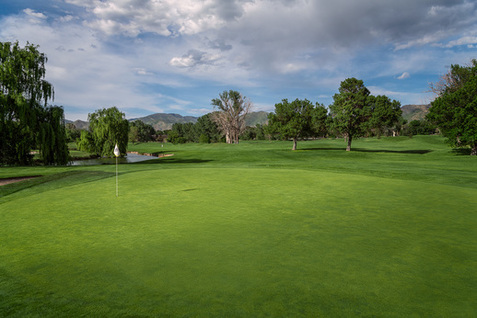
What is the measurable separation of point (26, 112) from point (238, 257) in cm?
2888

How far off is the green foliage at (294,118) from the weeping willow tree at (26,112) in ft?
98.5

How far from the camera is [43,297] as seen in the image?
328 cm

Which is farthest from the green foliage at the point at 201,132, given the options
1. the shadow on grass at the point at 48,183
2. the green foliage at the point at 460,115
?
the shadow on grass at the point at 48,183

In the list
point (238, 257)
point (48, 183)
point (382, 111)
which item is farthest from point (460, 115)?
point (48, 183)

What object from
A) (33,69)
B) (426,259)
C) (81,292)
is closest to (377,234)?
(426,259)

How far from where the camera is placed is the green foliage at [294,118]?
44188 millimetres

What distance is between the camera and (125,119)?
46.8 metres

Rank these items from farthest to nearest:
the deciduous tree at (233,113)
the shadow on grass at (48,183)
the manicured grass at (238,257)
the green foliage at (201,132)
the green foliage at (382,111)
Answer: the green foliage at (201,132) → the deciduous tree at (233,113) → the green foliage at (382,111) → the shadow on grass at (48,183) → the manicured grass at (238,257)

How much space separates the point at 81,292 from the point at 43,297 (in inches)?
16.1

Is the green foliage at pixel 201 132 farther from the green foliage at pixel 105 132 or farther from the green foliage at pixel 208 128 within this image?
the green foliage at pixel 105 132

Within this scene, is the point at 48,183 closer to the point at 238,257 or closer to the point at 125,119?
the point at 238,257

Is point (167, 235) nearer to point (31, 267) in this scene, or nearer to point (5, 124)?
point (31, 267)

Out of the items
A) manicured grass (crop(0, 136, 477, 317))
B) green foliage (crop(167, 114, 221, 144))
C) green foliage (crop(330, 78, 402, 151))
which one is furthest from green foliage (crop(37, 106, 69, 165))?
green foliage (crop(167, 114, 221, 144))

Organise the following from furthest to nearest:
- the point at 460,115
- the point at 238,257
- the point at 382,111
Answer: the point at 382,111
the point at 460,115
the point at 238,257
